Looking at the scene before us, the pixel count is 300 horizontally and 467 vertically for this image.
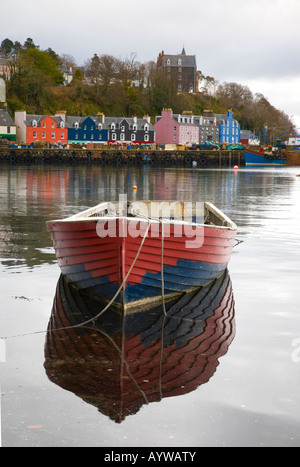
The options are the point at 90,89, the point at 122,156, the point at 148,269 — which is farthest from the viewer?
the point at 90,89

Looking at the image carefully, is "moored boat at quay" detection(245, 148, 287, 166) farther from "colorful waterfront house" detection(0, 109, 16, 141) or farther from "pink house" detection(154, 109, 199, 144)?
"colorful waterfront house" detection(0, 109, 16, 141)

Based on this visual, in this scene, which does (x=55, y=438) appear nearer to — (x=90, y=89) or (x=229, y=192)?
(x=229, y=192)

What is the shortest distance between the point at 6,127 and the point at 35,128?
183 inches

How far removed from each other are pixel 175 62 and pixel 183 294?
5849 inches

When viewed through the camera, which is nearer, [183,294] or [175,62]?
[183,294]

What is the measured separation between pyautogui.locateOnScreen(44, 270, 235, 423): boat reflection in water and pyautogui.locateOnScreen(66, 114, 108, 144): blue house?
321 ft

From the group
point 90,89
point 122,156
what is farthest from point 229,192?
point 90,89

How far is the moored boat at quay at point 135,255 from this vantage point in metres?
10.1

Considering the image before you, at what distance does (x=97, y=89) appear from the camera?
126 m

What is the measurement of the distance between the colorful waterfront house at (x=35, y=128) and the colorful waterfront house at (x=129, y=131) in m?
11.3

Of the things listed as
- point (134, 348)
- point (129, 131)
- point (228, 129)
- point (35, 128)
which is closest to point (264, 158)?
point (228, 129)

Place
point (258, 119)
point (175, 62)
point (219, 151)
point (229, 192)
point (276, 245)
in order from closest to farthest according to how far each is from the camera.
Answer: point (276, 245), point (229, 192), point (219, 151), point (175, 62), point (258, 119)

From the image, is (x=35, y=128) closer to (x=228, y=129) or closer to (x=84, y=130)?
(x=84, y=130)

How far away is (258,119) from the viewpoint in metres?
164
